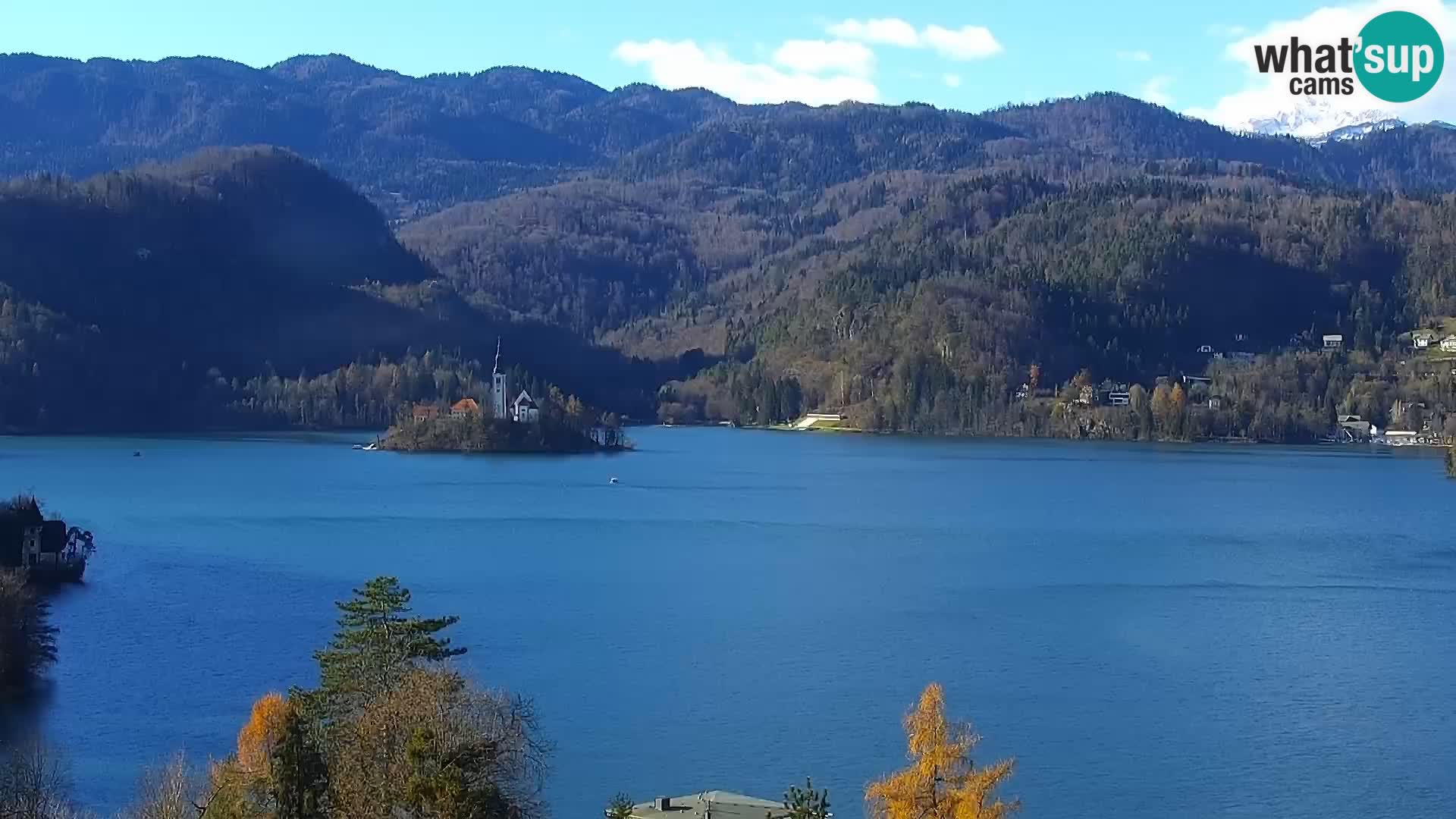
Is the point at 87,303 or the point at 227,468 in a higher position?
the point at 87,303

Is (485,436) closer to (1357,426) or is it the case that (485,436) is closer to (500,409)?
(500,409)

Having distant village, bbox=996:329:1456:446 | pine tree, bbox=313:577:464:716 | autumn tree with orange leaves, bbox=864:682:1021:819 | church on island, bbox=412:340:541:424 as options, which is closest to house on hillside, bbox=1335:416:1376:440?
distant village, bbox=996:329:1456:446

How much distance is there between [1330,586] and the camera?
138ft

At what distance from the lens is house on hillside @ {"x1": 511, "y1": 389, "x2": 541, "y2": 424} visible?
311ft

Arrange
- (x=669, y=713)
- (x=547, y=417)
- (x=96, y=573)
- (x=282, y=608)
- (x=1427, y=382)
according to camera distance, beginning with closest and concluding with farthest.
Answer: (x=669, y=713) → (x=282, y=608) → (x=96, y=573) → (x=547, y=417) → (x=1427, y=382)

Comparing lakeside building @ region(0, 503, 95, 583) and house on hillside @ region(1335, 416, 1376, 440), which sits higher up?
house on hillside @ region(1335, 416, 1376, 440)

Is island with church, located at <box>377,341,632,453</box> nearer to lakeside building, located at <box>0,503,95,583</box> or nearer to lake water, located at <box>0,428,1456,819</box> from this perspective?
lake water, located at <box>0,428,1456,819</box>

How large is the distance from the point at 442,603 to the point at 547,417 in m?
57.8

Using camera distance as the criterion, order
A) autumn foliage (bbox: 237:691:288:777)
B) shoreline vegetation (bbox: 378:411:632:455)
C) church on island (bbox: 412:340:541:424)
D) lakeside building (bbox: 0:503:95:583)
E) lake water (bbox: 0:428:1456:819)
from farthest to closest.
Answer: church on island (bbox: 412:340:541:424)
shoreline vegetation (bbox: 378:411:632:455)
lakeside building (bbox: 0:503:95:583)
lake water (bbox: 0:428:1456:819)
autumn foliage (bbox: 237:691:288:777)

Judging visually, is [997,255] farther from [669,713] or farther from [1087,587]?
[669,713]

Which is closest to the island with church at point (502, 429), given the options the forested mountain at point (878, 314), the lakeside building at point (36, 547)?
the forested mountain at point (878, 314)

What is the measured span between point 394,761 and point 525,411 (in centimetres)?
8001

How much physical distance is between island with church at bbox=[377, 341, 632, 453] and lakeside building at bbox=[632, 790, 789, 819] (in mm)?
73496

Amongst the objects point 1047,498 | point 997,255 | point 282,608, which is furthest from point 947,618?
point 997,255
